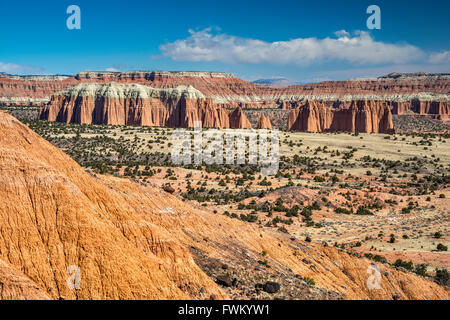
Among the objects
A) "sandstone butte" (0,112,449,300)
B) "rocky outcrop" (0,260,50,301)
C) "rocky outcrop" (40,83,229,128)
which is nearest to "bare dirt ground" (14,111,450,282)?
"sandstone butte" (0,112,449,300)

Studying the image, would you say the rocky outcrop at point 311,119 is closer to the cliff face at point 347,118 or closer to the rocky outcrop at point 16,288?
the cliff face at point 347,118

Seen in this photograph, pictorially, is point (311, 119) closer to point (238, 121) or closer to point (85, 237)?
point (238, 121)

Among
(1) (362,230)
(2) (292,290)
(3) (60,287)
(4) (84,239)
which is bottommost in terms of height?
(1) (362,230)

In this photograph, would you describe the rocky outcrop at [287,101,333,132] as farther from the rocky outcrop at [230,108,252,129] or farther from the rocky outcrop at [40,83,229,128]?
the rocky outcrop at [40,83,229,128]
